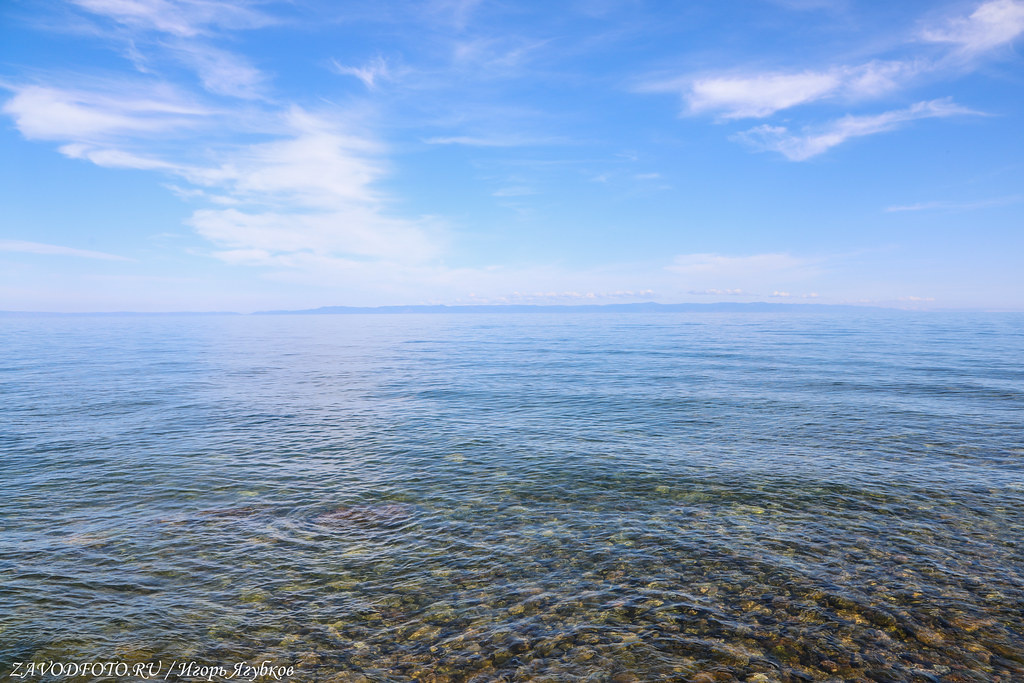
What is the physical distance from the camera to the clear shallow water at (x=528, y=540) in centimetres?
1140

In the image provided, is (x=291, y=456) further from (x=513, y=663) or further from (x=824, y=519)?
(x=824, y=519)

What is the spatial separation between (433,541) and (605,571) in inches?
229

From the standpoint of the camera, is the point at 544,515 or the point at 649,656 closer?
the point at 649,656

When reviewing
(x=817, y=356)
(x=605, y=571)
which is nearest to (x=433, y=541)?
(x=605, y=571)

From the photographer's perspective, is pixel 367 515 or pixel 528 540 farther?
pixel 367 515

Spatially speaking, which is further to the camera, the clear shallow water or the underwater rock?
the underwater rock

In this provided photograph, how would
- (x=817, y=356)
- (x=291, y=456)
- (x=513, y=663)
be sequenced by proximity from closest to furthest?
(x=513, y=663), (x=291, y=456), (x=817, y=356)

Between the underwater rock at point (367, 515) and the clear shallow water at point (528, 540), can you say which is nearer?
the clear shallow water at point (528, 540)

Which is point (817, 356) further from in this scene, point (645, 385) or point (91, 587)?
point (91, 587)

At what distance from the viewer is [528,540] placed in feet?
55.2

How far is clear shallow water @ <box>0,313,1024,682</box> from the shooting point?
11398 millimetres

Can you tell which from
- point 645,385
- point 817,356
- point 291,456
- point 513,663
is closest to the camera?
point 513,663

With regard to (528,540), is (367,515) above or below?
above

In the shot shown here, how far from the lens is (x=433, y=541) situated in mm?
16719
